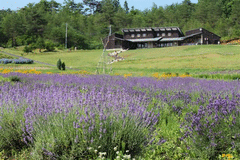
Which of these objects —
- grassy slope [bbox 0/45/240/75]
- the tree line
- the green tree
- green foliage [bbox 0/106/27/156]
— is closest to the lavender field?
green foliage [bbox 0/106/27/156]

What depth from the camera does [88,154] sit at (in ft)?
9.95

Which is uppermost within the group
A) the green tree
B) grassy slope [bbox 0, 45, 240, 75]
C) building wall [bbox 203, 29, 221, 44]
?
the green tree

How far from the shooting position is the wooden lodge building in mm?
56800

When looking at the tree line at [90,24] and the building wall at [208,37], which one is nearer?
the building wall at [208,37]

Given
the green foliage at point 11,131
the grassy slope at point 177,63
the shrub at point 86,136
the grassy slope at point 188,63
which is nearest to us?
the shrub at point 86,136

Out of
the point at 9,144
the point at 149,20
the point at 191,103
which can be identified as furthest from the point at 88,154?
the point at 149,20

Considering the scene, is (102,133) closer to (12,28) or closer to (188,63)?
(188,63)

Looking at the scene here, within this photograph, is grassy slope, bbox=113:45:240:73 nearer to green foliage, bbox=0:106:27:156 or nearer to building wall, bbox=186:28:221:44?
green foliage, bbox=0:106:27:156

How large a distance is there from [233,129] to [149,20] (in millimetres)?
80794

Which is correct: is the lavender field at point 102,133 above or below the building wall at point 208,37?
below

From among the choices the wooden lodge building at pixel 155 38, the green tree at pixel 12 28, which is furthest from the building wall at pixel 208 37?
the green tree at pixel 12 28

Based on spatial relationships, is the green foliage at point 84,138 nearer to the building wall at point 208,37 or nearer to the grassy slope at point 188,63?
the grassy slope at point 188,63

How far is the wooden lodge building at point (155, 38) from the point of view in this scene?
5680 cm

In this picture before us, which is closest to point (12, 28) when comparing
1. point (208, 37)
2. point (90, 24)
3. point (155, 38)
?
point (90, 24)
